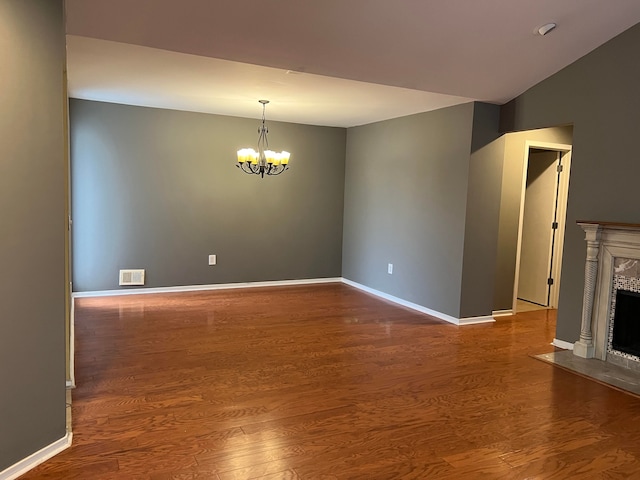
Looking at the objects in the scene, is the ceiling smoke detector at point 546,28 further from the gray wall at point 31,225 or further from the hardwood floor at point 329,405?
the gray wall at point 31,225

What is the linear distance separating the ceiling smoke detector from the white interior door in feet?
8.44

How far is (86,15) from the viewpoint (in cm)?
288

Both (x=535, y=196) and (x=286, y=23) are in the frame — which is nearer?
(x=286, y=23)

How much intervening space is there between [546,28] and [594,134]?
106 centimetres

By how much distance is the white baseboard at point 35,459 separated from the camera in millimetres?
2078

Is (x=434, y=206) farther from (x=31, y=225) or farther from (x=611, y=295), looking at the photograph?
(x=31, y=225)

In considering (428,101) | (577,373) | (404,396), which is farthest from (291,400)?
(428,101)

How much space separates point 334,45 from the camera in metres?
3.40

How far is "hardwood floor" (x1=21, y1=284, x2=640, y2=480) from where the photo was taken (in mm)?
2297

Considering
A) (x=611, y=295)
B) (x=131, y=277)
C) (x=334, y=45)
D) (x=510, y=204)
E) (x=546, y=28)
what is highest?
(x=546, y=28)

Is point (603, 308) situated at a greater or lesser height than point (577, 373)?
greater

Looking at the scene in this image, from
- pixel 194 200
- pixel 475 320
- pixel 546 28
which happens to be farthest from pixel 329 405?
pixel 194 200

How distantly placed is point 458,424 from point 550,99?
311 cm

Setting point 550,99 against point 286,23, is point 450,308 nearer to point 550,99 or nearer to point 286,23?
point 550,99
